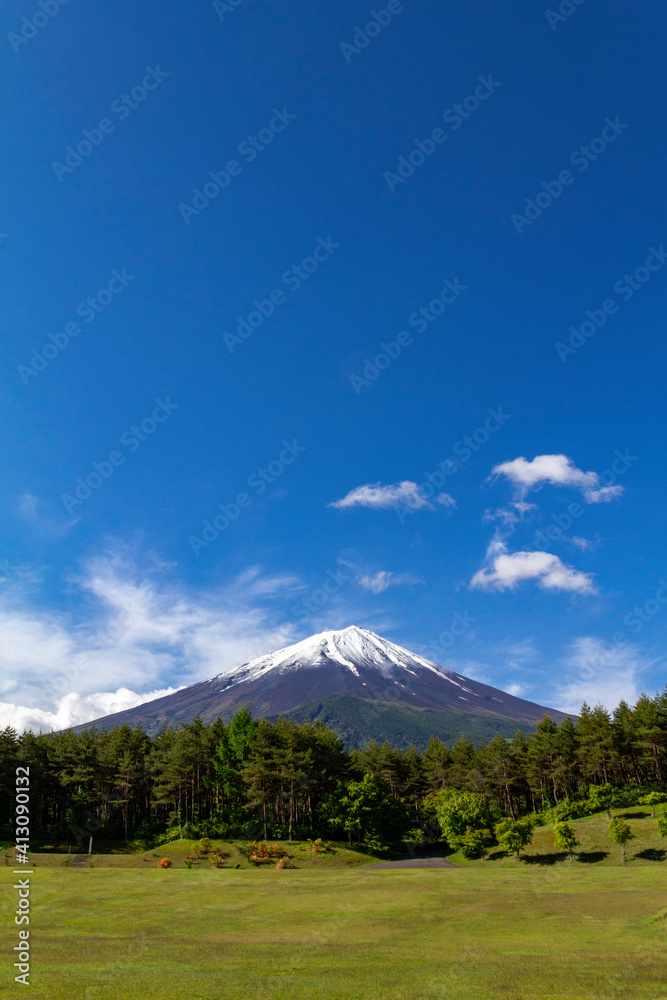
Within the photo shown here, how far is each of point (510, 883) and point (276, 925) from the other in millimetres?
25714

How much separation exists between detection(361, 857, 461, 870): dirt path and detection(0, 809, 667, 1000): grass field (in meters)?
10.0

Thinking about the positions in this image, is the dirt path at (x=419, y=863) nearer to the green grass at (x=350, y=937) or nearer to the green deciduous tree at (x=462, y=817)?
the green deciduous tree at (x=462, y=817)

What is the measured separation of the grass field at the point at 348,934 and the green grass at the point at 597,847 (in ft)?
7.09

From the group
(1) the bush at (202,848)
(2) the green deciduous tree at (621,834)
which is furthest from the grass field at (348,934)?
(1) the bush at (202,848)

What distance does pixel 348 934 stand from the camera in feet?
100

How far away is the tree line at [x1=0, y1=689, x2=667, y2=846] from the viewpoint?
2916 inches

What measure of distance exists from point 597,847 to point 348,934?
150ft

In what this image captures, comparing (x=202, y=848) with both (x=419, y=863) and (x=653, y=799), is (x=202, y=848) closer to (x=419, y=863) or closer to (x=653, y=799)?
(x=419, y=863)

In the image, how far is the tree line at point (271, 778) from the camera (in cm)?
7406

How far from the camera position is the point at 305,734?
79812 millimetres

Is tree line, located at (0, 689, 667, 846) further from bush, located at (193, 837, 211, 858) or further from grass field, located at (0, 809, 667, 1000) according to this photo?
grass field, located at (0, 809, 667, 1000)

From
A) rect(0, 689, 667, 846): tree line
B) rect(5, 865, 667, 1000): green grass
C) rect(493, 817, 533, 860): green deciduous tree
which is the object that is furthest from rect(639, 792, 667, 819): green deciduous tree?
rect(5, 865, 667, 1000): green grass

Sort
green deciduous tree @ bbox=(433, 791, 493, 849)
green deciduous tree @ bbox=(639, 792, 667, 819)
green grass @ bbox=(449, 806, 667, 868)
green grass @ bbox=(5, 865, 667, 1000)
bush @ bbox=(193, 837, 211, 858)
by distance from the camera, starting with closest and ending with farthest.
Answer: green grass @ bbox=(5, 865, 667, 1000)
green grass @ bbox=(449, 806, 667, 868)
bush @ bbox=(193, 837, 211, 858)
green deciduous tree @ bbox=(433, 791, 493, 849)
green deciduous tree @ bbox=(639, 792, 667, 819)

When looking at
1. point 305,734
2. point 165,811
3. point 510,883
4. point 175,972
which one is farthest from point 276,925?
point 165,811
